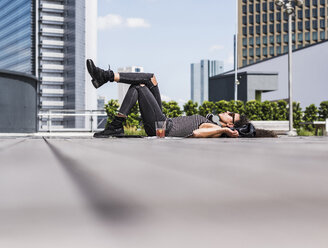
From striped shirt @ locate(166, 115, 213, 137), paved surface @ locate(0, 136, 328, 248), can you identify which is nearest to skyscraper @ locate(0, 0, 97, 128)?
striped shirt @ locate(166, 115, 213, 137)

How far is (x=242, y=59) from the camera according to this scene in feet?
226

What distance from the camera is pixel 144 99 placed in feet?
15.0

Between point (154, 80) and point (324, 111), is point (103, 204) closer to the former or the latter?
point (154, 80)

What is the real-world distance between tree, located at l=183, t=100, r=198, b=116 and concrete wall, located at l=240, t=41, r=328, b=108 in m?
19.4

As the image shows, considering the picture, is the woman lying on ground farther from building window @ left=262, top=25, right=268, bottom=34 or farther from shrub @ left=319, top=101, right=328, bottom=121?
building window @ left=262, top=25, right=268, bottom=34

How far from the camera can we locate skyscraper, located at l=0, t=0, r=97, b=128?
198ft

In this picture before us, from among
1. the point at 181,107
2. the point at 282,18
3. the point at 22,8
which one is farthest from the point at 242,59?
the point at 181,107

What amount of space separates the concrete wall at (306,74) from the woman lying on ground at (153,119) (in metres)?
27.3

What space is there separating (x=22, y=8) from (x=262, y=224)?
7154 cm

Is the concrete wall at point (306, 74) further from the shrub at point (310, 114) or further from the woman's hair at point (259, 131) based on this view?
the woman's hair at point (259, 131)

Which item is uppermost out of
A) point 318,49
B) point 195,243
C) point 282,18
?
point 282,18

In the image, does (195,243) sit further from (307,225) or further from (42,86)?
(42,86)

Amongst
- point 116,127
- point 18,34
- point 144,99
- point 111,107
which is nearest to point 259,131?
point 144,99

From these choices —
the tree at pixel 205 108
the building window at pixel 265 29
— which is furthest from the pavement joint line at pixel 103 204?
the building window at pixel 265 29
